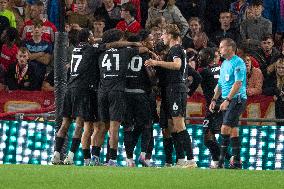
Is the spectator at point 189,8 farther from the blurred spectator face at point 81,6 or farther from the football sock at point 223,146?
the football sock at point 223,146

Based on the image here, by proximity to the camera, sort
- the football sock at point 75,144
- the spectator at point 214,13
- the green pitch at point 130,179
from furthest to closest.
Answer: the spectator at point 214,13
the football sock at point 75,144
the green pitch at point 130,179

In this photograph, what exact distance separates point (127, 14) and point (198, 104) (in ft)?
13.2

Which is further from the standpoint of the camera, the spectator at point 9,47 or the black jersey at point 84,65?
the spectator at point 9,47

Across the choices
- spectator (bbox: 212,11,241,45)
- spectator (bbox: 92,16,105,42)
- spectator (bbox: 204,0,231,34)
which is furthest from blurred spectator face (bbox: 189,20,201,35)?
spectator (bbox: 92,16,105,42)

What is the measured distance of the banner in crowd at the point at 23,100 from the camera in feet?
83.4

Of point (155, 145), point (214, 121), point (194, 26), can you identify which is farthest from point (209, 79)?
point (194, 26)

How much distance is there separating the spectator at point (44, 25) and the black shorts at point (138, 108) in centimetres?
584

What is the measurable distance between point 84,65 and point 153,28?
3611mm

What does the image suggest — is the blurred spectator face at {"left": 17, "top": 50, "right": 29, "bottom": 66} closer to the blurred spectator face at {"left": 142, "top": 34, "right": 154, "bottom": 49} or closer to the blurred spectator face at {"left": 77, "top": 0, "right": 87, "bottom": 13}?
the blurred spectator face at {"left": 77, "top": 0, "right": 87, "bottom": 13}

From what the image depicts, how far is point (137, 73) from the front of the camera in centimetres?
2267

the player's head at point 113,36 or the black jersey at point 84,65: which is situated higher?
the player's head at point 113,36

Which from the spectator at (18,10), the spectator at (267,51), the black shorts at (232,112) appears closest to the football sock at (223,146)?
the black shorts at (232,112)

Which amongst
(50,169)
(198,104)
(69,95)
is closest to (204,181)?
(50,169)

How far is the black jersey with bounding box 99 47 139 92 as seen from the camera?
22328 mm
